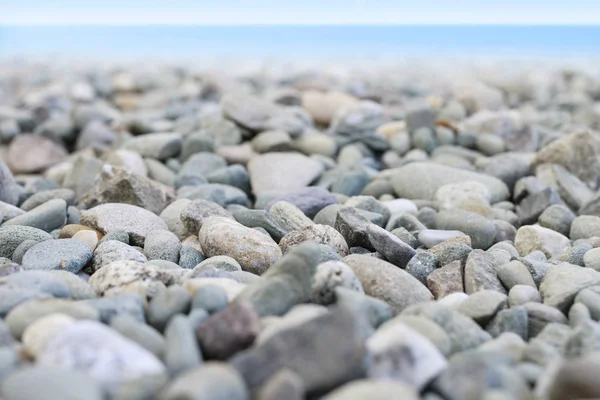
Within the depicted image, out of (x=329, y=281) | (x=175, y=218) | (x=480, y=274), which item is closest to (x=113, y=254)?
(x=175, y=218)

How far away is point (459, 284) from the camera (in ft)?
5.35

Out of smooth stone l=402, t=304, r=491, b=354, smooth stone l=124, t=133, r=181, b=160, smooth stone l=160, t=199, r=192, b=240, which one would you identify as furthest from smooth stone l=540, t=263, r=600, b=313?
smooth stone l=124, t=133, r=181, b=160

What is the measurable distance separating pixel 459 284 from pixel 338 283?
16.5 inches

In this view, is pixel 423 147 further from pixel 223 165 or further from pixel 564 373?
pixel 564 373

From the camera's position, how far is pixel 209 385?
927 millimetres

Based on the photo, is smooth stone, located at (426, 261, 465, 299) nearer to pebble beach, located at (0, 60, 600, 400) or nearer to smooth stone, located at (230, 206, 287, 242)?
pebble beach, located at (0, 60, 600, 400)

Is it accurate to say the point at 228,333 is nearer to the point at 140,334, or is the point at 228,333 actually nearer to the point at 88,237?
the point at 140,334

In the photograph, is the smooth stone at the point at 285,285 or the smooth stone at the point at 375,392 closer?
the smooth stone at the point at 375,392

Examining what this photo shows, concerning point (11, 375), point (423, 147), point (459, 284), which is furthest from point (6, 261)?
point (423, 147)

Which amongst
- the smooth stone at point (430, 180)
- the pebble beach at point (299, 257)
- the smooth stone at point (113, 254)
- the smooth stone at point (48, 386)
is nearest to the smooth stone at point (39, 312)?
the pebble beach at point (299, 257)

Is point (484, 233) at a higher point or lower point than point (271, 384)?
lower

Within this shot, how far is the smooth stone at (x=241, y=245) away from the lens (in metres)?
1.73

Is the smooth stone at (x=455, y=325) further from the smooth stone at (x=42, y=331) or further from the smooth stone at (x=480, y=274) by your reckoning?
the smooth stone at (x=42, y=331)

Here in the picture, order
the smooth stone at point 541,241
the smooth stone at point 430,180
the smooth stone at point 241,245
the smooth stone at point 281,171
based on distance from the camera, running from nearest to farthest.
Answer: the smooth stone at point 241,245 → the smooth stone at point 541,241 → the smooth stone at point 430,180 → the smooth stone at point 281,171
